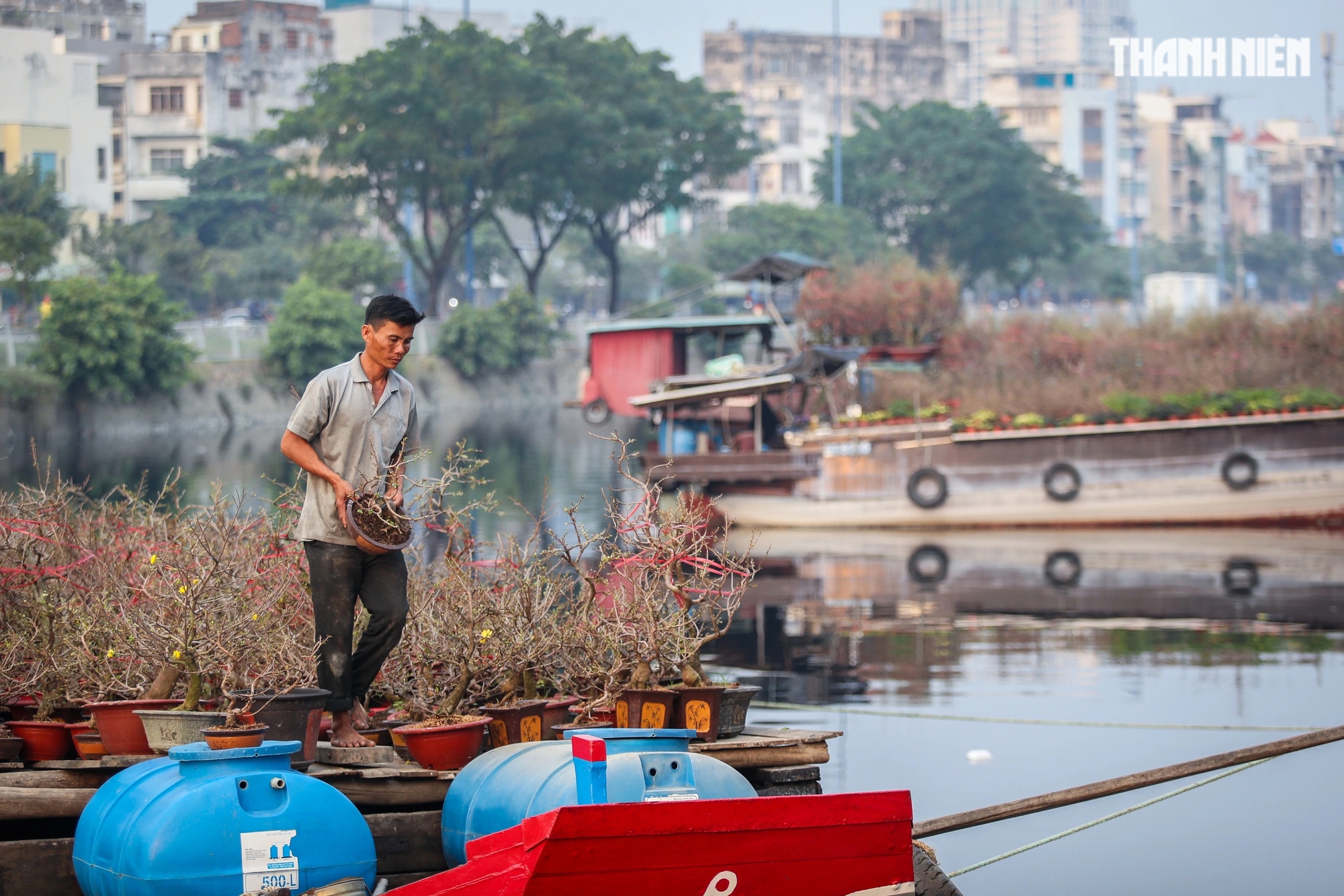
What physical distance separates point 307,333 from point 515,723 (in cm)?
4457

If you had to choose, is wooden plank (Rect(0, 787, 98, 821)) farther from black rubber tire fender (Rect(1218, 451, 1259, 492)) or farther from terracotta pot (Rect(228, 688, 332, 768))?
black rubber tire fender (Rect(1218, 451, 1259, 492))

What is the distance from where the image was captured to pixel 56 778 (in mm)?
5691

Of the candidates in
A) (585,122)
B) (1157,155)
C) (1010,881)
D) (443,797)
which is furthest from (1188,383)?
(1157,155)

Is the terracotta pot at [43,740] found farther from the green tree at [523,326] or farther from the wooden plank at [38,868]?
the green tree at [523,326]

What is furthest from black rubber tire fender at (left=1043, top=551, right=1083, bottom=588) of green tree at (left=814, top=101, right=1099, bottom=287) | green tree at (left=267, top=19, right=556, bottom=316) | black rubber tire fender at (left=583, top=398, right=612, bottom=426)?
green tree at (left=814, top=101, right=1099, bottom=287)

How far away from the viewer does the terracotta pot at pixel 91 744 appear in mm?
6200

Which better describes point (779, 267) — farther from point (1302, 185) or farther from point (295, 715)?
point (1302, 185)

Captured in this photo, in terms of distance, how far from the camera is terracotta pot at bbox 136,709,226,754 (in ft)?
18.5

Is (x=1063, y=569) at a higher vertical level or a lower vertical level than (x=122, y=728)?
higher

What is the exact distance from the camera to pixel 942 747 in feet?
31.9

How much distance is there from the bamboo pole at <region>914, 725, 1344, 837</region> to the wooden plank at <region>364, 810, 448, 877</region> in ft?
5.80

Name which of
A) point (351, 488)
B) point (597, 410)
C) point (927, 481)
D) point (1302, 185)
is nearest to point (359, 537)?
point (351, 488)

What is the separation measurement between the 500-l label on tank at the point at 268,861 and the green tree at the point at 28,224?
42592mm

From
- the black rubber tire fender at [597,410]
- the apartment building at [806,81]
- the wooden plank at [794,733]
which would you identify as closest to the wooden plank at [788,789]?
the wooden plank at [794,733]
